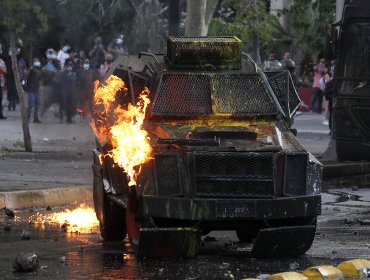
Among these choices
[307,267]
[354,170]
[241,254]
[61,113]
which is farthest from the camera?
[61,113]

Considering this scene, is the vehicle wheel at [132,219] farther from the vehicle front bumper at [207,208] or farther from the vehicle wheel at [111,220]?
the vehicle wheel at [111,220]

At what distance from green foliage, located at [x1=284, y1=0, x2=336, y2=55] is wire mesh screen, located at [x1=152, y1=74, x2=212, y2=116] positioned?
19041mm

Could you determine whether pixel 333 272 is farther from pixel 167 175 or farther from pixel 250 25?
pixel 250 25

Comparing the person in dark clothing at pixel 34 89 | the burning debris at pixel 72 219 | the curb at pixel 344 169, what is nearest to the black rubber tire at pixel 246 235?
the burning debris at pixel 72 219

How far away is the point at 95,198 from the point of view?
554 inches

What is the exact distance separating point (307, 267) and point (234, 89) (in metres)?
2.35

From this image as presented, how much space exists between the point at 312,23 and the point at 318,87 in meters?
2.60

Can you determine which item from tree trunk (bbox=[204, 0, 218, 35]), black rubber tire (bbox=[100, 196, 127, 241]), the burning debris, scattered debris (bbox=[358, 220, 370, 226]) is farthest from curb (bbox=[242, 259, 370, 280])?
tree trunk (bbox=[204, 0, 218, 35])

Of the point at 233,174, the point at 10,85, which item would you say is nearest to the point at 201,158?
the point at 233,174

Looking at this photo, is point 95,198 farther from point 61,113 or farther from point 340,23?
point 61,113

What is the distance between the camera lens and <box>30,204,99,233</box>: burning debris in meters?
14.5

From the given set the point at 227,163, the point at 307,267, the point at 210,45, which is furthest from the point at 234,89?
the point at 307,267

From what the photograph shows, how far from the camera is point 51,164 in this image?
21422mm

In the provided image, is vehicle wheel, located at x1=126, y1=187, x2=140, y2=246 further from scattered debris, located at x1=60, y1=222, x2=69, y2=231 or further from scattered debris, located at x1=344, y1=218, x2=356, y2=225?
scattered debris, located at x1=344, y1=218, x2=356, y2=225
